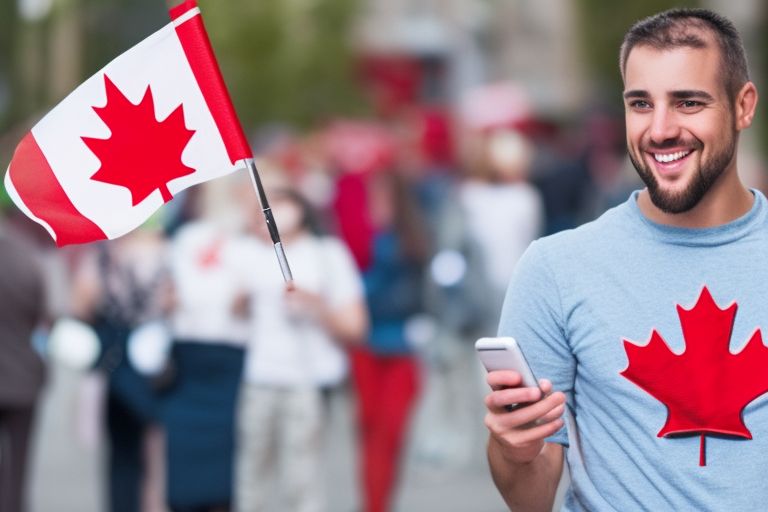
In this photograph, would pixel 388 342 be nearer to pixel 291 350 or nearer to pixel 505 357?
pixel 291 350

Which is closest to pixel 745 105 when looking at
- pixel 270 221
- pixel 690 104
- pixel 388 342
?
pixel 690 104

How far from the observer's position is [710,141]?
10.7ft

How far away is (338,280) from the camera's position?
7.73 metres

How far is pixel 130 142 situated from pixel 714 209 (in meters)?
1.42

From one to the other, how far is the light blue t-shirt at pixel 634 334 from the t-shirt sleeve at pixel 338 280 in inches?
170

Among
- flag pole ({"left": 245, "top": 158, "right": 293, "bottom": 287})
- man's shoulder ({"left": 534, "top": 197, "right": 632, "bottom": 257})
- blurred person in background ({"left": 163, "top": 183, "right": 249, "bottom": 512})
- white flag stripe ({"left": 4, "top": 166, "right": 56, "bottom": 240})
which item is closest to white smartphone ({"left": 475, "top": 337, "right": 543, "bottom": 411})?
man's shoulder ({"left": 534, "top": 197, "right": 632, "bottom": 257})

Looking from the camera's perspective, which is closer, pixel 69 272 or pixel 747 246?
pixel 747 246

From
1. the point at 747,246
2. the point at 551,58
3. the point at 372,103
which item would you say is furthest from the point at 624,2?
the point at 747,246

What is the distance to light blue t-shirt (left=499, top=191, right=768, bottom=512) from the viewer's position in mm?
3203

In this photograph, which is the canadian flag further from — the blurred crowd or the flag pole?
the blurred crowd

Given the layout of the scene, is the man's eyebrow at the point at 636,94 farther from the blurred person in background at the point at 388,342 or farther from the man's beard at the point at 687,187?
the blurred person in background at the point at 388,342

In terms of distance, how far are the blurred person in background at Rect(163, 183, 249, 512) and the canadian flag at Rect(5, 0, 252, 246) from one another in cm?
335

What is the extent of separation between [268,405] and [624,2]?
81.0 feet

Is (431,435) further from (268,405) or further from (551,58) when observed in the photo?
(551,58)
